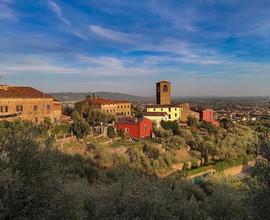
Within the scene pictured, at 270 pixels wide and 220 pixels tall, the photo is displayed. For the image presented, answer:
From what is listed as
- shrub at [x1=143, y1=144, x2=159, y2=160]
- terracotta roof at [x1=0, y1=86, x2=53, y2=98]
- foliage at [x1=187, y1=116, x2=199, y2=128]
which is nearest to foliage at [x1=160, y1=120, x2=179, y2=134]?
foliage at [x1=187, y1=116, x2=199, y2=128]

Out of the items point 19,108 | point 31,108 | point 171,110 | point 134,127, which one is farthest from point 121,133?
point 171,110

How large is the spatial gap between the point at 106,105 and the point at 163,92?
13.4 metres

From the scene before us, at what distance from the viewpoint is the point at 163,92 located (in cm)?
7744

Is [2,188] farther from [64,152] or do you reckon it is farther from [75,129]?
[75,129]

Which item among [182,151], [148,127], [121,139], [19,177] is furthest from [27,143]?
[148,127]

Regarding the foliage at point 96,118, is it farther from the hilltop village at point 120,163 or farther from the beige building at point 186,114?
the beige building at point 186,114

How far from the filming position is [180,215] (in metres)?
15.8

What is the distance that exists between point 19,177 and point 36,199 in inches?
55.0

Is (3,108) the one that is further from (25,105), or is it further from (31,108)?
(31,108)

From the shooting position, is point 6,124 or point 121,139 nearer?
point 6,124

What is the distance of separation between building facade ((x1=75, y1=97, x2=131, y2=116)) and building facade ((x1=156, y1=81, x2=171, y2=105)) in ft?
23.7

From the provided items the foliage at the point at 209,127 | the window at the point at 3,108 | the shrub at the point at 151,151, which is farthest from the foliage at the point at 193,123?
the window at the point at 3,108

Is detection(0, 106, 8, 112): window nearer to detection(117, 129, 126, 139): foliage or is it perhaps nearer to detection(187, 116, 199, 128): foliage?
detection(117, 129, 126, 139): foliage

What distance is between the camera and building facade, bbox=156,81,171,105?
77.0 meters
